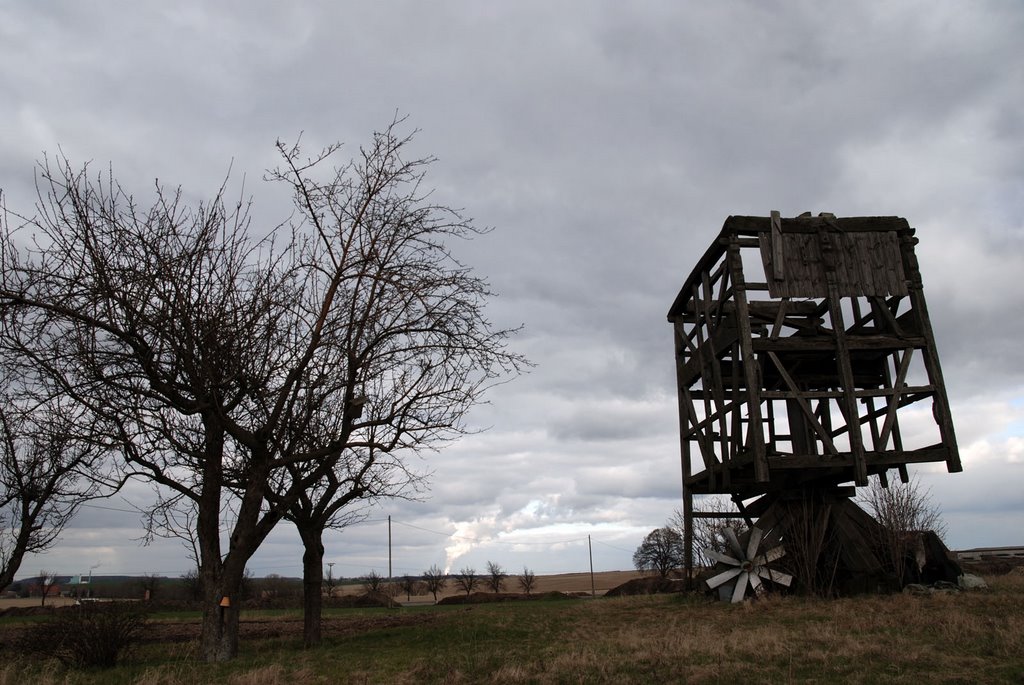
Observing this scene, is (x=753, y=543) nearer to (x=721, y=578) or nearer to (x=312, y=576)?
(x=721, y=578)

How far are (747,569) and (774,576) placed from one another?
692mm

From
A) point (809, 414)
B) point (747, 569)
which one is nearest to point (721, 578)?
point (747, 569)

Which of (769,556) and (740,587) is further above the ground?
(769,556)

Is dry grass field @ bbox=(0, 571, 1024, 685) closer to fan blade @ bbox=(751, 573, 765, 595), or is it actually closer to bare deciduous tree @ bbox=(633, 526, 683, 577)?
fan blade @ bbox=(751, 573, 765, 595)

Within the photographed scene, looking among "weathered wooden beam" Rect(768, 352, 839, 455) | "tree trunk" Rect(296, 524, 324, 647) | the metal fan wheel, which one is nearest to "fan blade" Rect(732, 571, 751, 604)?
the metal fan wheel

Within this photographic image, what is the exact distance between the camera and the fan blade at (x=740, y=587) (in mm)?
19266

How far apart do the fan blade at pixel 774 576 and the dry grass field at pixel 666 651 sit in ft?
6.10

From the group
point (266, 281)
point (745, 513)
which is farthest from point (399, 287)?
point (745, 513)

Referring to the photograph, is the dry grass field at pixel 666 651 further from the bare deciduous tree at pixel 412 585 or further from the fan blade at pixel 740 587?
the bare deciduous tree at pixel 412 585

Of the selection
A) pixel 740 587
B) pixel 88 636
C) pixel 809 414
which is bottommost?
pixel 740 587

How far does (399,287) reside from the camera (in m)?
12.5

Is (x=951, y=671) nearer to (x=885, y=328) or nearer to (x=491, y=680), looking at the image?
(x=491, y=680)

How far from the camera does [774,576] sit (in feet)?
63.7

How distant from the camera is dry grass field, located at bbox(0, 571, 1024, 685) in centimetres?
891
